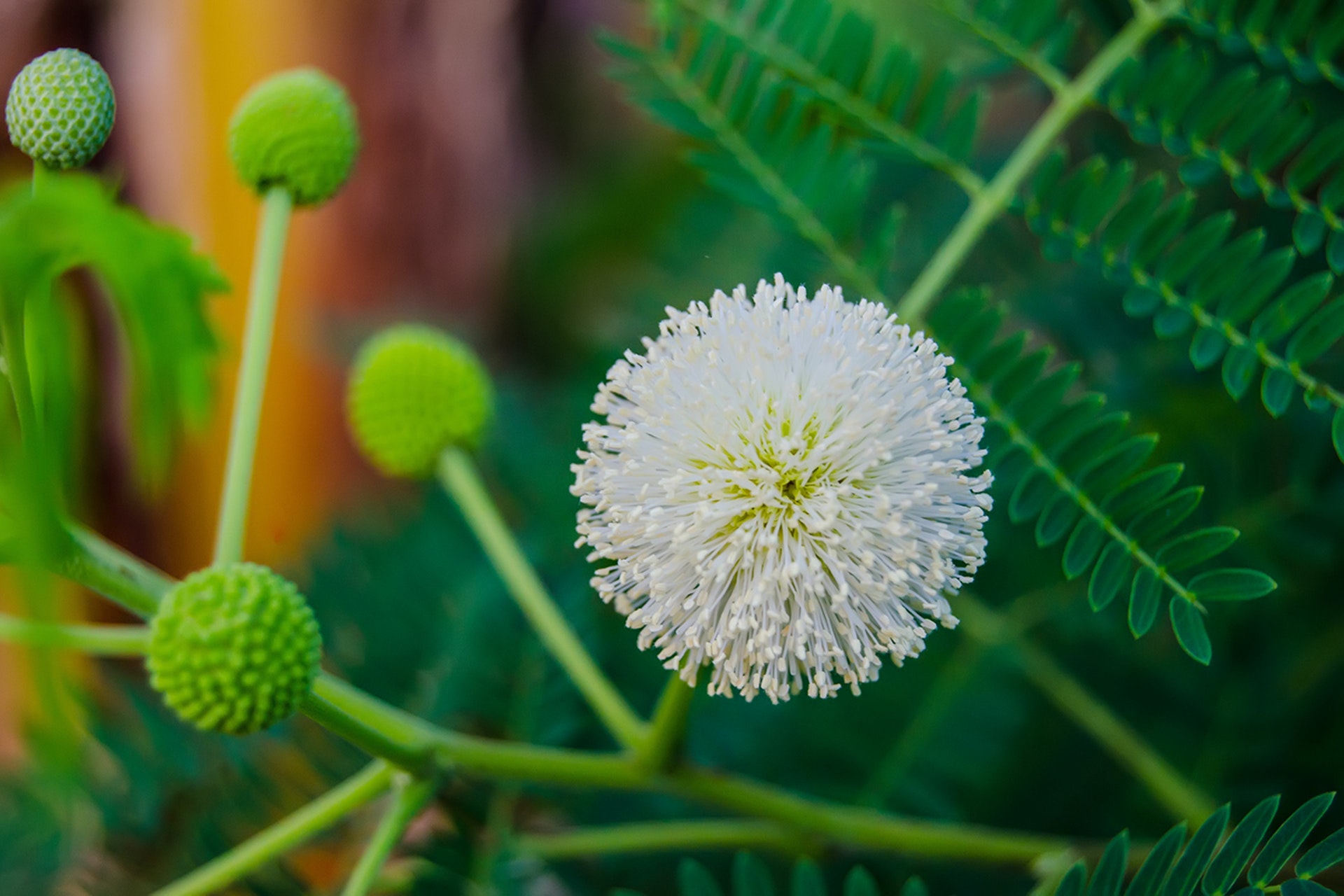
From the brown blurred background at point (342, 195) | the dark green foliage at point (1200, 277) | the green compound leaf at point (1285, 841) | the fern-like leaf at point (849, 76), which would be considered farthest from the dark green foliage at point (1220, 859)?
the brown blurred background at point (342, 195)

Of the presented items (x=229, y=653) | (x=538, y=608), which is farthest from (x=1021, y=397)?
(x=229, y=653)

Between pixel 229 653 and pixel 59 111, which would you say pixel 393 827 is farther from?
pixel 59 111

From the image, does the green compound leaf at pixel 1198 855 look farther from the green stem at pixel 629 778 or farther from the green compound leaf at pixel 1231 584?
the green stem at pixel 629 778

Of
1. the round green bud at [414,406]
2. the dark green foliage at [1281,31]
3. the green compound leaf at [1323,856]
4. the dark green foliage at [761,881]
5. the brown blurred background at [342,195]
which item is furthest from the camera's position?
the brown blurred background at [342,195]

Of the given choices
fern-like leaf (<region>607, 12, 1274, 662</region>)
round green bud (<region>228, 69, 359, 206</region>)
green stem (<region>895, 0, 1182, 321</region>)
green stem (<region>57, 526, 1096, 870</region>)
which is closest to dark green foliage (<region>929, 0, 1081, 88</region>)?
green stem (<region>895, 0, 1182, 321</region>)

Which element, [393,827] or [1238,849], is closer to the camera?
[1238,849]

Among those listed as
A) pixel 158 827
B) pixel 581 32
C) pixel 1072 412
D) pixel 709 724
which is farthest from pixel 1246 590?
pixel 581 32
